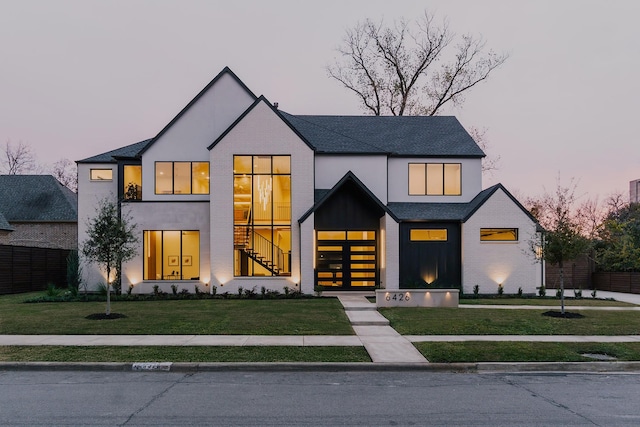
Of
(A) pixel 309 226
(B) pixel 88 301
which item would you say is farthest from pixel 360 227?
(B) pixel 88 301

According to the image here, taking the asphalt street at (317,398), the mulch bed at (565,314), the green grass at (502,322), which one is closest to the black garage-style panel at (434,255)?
the green grass at (502,322)

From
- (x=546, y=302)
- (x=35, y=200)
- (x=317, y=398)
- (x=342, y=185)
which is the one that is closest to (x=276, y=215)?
(x=342, y=185)

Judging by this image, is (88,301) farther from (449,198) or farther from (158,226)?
(449,198)

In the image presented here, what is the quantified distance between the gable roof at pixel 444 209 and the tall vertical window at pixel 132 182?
12.5m

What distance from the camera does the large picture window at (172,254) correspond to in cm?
2334

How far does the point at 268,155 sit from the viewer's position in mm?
22703

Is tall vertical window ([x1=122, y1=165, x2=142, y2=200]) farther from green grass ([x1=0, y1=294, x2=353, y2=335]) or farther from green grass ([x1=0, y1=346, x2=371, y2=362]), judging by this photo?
green grass ([x1=0, y1=346, x2=371, y2=362])

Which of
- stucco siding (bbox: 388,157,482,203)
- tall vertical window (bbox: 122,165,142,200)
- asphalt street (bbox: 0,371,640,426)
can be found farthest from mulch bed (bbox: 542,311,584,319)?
tall vertical window (bbox: 122,165,142,200)

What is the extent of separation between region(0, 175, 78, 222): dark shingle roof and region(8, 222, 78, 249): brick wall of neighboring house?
452mm

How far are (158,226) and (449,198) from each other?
47.7 ft

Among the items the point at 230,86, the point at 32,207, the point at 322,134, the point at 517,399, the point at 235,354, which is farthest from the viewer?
the point at 32,207

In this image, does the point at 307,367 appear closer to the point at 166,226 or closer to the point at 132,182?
the point at 166,226

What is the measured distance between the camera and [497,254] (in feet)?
76.6

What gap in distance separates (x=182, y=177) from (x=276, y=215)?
5.09 m
